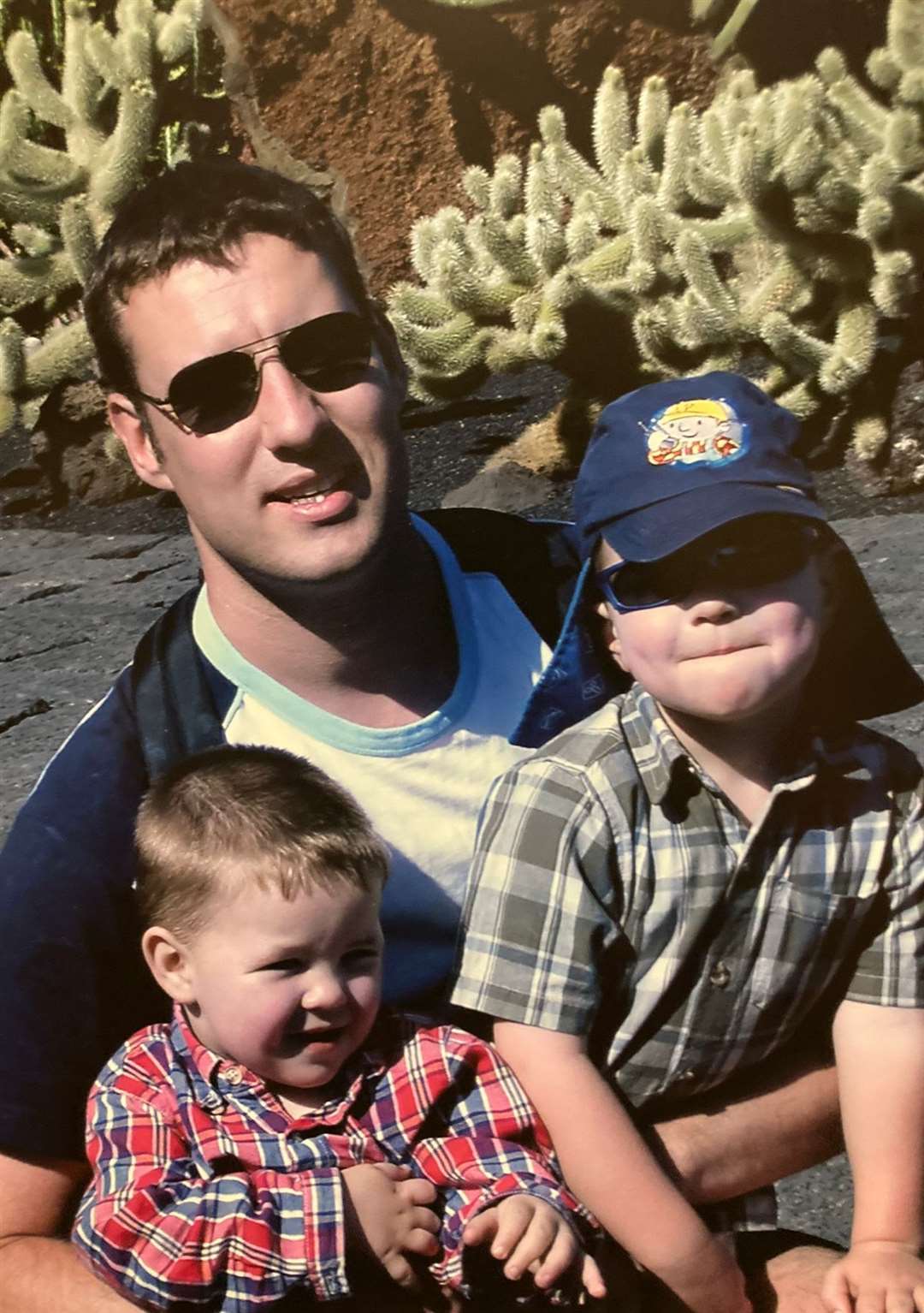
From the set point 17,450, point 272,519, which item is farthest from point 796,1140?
point 17,450

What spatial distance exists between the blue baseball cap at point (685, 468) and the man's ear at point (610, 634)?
2.5 inches

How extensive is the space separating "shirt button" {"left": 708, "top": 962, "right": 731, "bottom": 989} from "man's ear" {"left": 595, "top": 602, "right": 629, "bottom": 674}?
36cm

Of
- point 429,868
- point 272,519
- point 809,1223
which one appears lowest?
point 809,1223

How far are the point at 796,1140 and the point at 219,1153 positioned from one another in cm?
70

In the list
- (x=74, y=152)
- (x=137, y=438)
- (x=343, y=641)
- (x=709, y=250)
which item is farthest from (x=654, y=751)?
(x=709, y=250)

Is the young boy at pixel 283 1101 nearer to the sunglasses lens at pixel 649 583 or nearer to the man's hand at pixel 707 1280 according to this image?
the man's hand at pixel 707 1280

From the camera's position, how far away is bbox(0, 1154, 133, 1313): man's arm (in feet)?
6.04

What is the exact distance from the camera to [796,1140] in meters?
2.06

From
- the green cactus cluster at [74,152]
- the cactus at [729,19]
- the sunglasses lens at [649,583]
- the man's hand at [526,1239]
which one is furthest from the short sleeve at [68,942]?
the cactus at [729,19]

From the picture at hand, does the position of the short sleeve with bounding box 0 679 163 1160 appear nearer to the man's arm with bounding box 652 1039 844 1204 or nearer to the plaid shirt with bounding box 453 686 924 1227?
the plaid shirt with bounding box 453 686 924 1227

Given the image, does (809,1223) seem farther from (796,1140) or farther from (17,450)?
(17,450)

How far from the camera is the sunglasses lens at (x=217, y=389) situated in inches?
76.0

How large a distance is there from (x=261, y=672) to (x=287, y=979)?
16.0 inches

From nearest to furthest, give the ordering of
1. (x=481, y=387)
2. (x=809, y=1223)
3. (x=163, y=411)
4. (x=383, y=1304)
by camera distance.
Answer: (x=383, y=1304), (x=163, y=411), (x=809, y=1223), (x=481, y=387)
